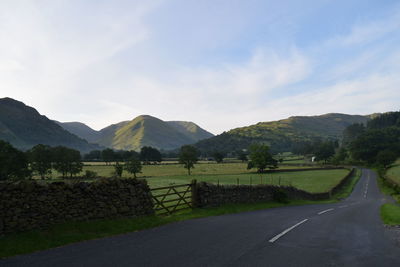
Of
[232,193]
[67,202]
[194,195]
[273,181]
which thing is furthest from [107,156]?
[67,202]

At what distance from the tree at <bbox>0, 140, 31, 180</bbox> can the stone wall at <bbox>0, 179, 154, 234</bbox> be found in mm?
52366

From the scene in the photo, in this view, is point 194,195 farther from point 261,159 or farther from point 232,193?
point 261,159

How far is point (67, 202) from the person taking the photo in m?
13.1

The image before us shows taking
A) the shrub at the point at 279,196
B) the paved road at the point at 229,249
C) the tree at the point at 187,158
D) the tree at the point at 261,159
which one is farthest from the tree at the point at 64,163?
the paved road at the point at 229,249

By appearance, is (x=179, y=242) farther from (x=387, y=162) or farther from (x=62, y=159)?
(x=387, y=162)

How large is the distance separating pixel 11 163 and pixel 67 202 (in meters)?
56.6

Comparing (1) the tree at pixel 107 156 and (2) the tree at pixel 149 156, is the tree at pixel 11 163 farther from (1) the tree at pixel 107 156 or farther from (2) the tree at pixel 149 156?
(2) the tree at pixel 149 156

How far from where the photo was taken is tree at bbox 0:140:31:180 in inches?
2248

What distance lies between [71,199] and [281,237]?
9.67 m

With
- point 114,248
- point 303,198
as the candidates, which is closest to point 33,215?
point 114,248

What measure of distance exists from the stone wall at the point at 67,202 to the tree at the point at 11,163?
52366mm

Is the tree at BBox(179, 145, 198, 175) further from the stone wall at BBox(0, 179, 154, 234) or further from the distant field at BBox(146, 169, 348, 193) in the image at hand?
the stone wall at BBox(0, 179, 154, 234)

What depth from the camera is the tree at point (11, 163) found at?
187 ft

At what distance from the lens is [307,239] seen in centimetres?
1170
